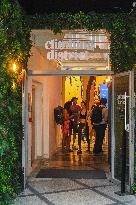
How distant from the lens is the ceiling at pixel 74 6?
25.4 ft

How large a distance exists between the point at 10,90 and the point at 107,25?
8.67 feet

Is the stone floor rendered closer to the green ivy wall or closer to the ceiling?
the green ivy wall

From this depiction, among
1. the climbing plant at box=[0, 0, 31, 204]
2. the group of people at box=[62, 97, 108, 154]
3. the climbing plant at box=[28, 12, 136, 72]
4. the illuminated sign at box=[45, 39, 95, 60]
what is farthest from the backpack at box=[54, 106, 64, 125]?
the climbing plant at box=[0, 0, 31, 204]

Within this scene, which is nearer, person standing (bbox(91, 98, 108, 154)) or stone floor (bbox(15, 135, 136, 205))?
stone floor (bbox(15, 135, 136, 205))

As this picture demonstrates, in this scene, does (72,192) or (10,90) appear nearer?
(10,90)

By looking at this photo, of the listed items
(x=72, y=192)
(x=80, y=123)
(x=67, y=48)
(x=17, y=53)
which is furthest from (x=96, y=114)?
(x=17, y=53)

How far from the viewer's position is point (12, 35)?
6973mm

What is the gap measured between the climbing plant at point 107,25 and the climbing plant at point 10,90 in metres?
0.51

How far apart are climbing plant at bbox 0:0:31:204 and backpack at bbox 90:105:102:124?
5324mm

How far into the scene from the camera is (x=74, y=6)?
808cm

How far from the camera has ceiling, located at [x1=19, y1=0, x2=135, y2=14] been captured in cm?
774

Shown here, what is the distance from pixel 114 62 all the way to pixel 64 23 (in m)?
1.25

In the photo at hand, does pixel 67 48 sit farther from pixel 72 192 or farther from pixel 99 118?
pixel 99 118

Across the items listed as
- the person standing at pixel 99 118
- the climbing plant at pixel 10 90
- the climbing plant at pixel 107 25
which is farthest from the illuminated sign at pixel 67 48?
the person standing at pixel 99 118
